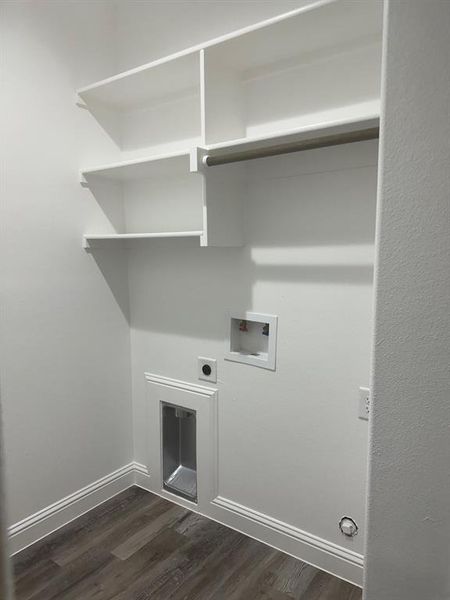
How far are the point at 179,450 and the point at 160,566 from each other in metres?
0.65

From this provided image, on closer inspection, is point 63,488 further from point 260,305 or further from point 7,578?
point 7,578

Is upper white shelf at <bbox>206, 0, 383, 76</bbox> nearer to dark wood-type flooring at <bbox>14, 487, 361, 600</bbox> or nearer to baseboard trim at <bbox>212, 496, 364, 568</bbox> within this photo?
baseboard trim at <bbox>212, 496, 364, 568</bbox>

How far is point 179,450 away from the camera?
8.08 ft

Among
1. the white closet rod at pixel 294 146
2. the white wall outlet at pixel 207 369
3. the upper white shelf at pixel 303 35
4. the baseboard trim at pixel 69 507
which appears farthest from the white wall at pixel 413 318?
the baseboard trim at pixel 69 507

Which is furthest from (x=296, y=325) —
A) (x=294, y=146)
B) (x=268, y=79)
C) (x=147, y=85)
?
(x=147, y=85)

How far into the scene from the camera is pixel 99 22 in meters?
Answer: 2.13

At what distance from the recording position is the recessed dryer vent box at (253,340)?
190 centimetres

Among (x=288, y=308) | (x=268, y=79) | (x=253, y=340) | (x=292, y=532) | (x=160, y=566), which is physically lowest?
(x=160, y=566)

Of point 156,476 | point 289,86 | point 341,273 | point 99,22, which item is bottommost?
point 156,476

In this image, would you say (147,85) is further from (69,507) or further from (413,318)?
(69,507)

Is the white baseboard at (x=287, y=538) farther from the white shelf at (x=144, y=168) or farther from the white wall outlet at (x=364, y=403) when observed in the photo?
the white shelf at (x=144, y=168)

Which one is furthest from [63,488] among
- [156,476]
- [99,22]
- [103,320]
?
[99,22]

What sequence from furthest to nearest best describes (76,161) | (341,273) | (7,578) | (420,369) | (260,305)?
1. (76,161)
2. (260,305)
3. (341,273)
4. (420,369)
5. (7,578)

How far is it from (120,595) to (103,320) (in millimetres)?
1225
